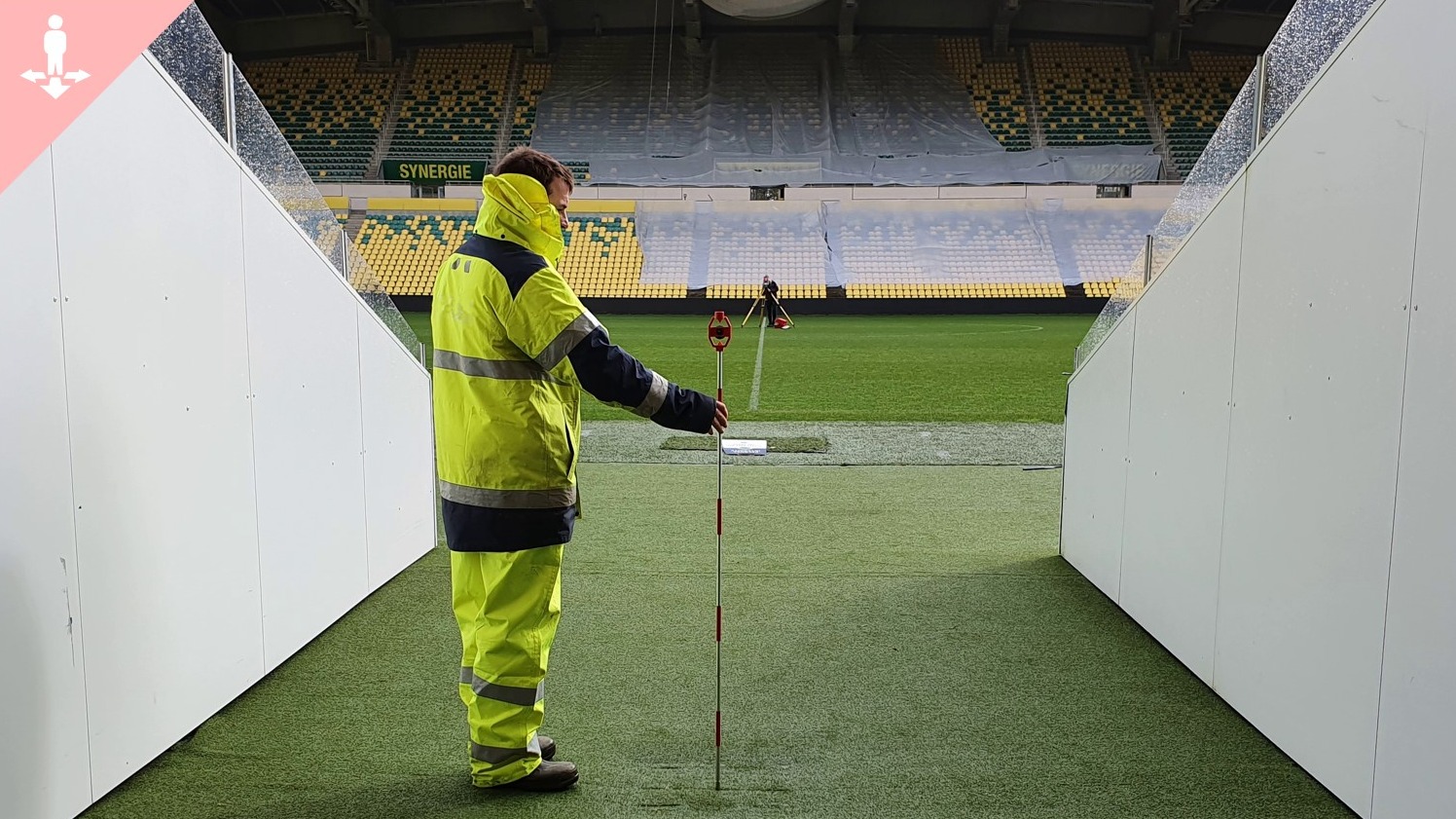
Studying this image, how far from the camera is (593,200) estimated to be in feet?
90.9

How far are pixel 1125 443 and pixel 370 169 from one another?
93.0 ft

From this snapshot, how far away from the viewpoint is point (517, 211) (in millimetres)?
2697

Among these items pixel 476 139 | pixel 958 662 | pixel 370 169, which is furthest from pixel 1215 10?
pixel 958 662

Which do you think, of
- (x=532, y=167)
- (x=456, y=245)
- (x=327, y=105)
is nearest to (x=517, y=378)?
(x=532, y=167)

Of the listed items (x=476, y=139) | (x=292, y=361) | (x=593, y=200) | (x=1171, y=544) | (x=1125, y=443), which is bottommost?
(x=1171, y=544)

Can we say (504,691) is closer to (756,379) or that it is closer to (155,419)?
(155,419)

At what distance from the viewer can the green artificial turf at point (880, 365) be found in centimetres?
1052

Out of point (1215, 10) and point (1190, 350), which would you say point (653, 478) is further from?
point (1215, 10)

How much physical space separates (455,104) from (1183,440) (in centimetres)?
3077

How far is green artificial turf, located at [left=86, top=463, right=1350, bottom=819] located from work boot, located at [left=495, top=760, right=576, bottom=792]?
0.03 metres

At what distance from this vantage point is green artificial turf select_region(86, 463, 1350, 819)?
9.25 ft

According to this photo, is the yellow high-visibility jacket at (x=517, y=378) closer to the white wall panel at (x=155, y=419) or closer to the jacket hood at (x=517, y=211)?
the jacket hood at (x=517, y=211)

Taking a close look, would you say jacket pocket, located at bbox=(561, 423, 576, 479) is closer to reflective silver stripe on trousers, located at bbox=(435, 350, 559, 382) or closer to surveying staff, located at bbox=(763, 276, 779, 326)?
reflective silver stripe on trousers, located at bbox=(435, 350, 559, 382)

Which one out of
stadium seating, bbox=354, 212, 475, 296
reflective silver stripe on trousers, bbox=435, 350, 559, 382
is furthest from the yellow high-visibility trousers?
stadium seating, bbox=354, 212, 475, 296
